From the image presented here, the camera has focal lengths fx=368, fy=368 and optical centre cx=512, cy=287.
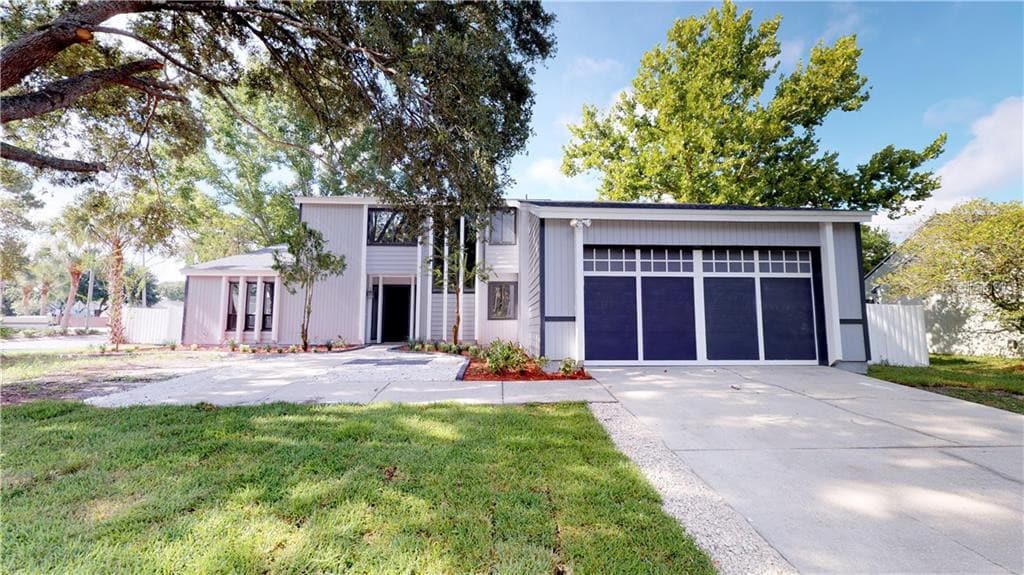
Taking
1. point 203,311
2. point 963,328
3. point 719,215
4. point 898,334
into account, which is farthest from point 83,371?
point 963,328

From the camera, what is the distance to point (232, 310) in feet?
41.5

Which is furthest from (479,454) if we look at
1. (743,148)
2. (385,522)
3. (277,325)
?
(743,148)

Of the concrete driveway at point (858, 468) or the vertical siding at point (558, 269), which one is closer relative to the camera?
the concrete driveway at point (858, 468)

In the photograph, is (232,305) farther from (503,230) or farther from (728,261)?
(728,261)

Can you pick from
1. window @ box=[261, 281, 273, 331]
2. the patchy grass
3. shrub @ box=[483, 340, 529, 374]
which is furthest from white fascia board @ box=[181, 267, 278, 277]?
shrub @ box=[483, 340, 529, 374]

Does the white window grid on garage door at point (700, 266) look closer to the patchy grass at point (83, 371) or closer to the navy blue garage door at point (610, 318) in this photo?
the navy blue garage door at point (610, 318)

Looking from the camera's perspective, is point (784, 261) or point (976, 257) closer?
point (784, 261)

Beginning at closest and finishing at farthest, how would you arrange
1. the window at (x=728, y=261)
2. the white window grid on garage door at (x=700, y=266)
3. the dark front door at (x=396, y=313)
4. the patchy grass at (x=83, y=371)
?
the patchy grass at (x=83, y=371), the white window grid on garage door at (x=700, y=266), the window at (x=728, y=261), the dark front door at (x=396, y=313)

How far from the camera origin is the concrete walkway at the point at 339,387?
190 inches

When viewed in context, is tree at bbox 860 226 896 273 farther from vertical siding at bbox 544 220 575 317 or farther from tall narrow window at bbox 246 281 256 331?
tall narrow window at bbox 246 281 256 331

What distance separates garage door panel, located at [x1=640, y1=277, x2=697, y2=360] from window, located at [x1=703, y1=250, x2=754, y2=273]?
1.80ft

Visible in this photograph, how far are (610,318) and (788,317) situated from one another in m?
3.78

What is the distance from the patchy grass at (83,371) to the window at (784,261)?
38.3 ft

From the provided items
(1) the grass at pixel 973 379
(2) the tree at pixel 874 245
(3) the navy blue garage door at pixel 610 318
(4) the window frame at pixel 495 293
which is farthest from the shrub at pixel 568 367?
(2) the tree at pixel 874 245
